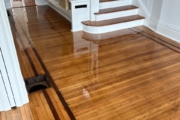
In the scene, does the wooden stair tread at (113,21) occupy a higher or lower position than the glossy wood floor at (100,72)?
higher

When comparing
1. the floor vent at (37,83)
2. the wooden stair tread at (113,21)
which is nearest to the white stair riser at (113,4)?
the wooden stair tread at (113,21)

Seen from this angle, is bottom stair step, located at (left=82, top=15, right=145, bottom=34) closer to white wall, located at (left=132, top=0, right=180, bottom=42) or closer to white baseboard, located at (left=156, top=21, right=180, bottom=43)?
white wall, located at (left=132, top=0, right=180, bottom=42)

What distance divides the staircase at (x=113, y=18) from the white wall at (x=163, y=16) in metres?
0.20

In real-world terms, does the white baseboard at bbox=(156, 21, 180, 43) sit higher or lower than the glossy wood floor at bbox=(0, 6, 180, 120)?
higher

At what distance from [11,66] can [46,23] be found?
113 inches

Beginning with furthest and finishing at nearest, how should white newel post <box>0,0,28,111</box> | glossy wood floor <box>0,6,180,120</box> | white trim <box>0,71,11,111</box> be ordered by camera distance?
1. glossy wood floor <box>0,6,180,120</box>
2. white trim <box>0,71,11,111</box>
3. white newel post <box>0,0,28,111</box>

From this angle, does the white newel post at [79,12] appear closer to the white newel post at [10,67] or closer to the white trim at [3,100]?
the white newel post at [10,67]

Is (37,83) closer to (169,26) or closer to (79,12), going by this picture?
(79,12)

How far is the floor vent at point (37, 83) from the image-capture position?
95.3 inches

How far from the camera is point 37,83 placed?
249cm

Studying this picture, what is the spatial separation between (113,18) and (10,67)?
304 centimetres

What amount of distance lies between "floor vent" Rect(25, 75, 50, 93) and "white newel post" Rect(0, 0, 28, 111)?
0.44m

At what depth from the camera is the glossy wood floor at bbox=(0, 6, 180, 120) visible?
1940mm

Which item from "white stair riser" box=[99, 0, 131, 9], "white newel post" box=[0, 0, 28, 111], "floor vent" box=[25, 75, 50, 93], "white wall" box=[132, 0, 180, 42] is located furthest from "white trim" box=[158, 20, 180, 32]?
"white newel post" box=[0, 0, 28, 111]
